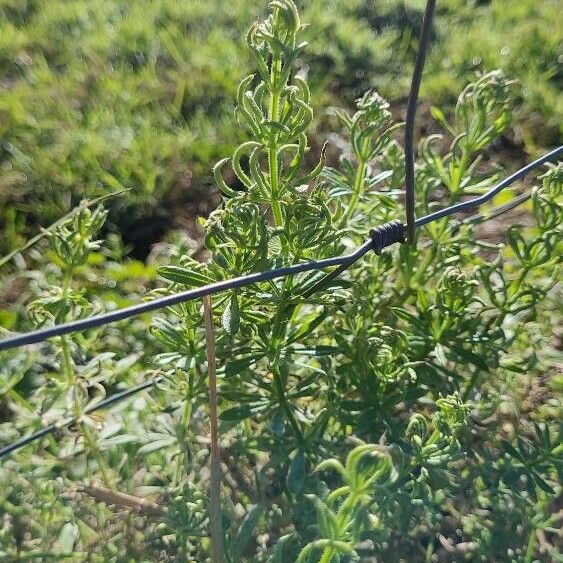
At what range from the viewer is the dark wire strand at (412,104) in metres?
0.94

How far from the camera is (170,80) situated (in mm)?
3029

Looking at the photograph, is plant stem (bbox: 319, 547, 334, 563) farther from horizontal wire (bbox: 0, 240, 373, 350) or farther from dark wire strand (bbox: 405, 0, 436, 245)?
dark wire strand (bbox: 405, 0, 436, 245)

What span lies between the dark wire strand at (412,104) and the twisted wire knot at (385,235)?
0.03 m

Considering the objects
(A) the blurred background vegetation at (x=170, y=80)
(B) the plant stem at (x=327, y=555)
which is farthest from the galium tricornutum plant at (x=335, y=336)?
(A) the blurred background vegetation at (x=170, y=80)

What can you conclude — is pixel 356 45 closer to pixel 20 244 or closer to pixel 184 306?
pixel 20 244

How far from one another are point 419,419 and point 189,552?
49 cm

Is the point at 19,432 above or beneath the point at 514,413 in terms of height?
above

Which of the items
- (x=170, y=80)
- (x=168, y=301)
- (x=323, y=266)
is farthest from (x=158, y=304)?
(x=170, y=80)

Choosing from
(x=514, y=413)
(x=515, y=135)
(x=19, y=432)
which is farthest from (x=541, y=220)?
(x=515, y=135)

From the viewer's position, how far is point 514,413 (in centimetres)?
141

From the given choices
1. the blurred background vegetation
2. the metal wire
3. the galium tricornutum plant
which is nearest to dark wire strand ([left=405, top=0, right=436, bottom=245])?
the metal wire

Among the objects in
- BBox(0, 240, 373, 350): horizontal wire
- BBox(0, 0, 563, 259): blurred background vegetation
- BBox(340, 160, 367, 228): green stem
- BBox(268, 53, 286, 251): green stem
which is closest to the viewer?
BBox(0, 240, 373, 350): horizontal wire

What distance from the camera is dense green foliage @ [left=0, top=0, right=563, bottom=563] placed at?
3.49 ft

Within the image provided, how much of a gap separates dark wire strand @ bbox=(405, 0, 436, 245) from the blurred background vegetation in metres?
1.40
